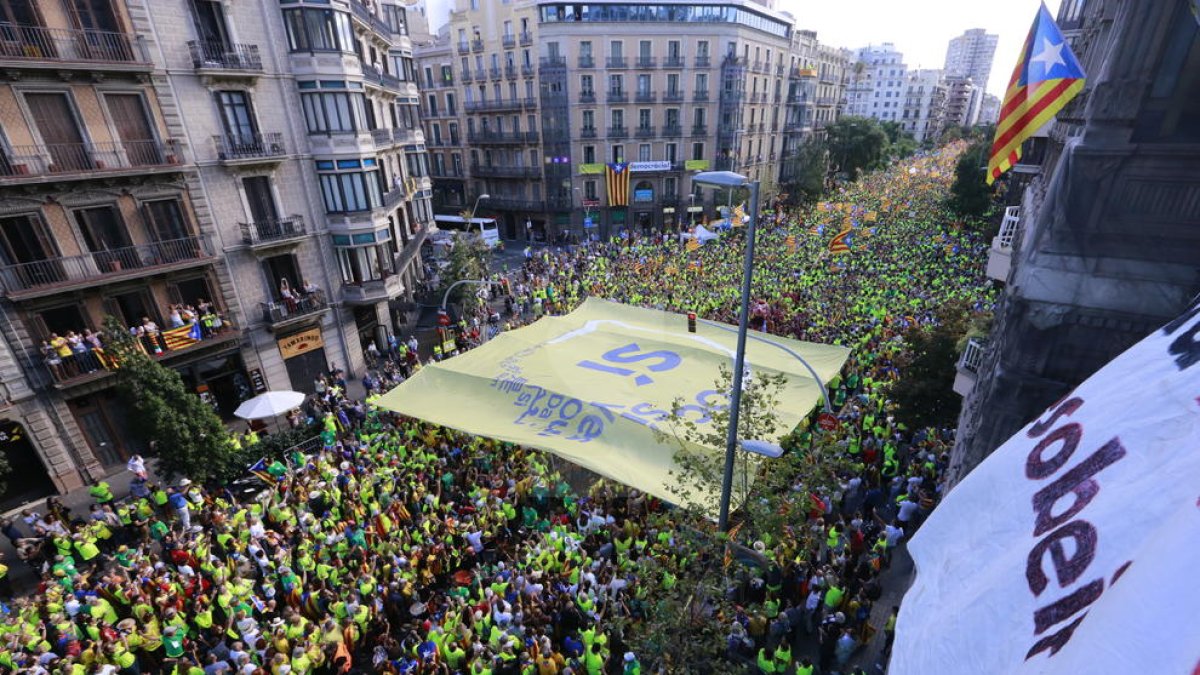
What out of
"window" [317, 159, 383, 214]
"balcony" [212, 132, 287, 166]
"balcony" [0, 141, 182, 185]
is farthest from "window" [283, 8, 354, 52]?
"balcony" [0, 141, 182, 185]

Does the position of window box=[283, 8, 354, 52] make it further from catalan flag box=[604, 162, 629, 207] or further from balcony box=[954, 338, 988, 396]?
catalan flag box=[604, 162, 629, 207]

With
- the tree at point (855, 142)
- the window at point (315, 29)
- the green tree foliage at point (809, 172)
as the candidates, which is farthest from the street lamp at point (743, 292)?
the tree at point (855, 142)

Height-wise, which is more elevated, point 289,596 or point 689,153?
point 689,153

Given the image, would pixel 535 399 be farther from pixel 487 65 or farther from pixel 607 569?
pixel 487 65

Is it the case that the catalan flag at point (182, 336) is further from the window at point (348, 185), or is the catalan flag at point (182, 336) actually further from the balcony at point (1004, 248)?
the balcony at point (1004, 248)

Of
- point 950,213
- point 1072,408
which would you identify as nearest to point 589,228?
point 950,213

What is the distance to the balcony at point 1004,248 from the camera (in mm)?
17516

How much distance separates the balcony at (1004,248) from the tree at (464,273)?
928 inches

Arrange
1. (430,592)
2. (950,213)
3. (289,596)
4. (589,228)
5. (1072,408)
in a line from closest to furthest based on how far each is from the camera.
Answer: (1072,408) → (289,596) → (430,592) → (950,213) → (589,228)

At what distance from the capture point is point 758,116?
197 feet

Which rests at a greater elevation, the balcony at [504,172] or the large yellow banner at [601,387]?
the balcony at [504,172]

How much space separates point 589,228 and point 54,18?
39371mm

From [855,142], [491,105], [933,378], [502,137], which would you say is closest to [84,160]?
[933,378]

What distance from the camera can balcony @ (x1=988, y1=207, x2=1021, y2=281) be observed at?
1752cm
